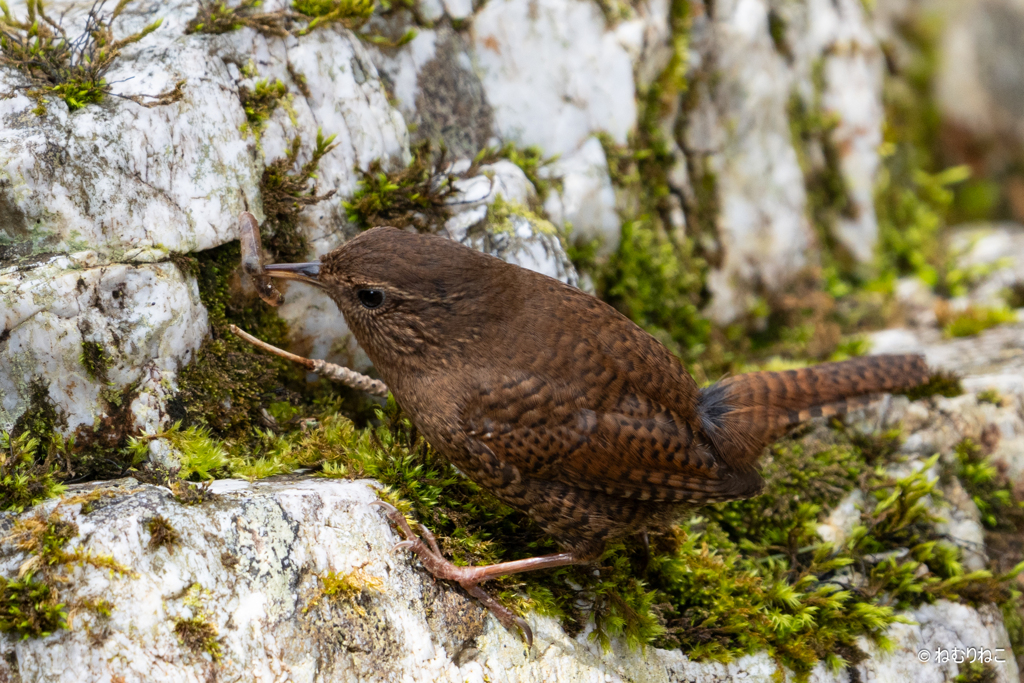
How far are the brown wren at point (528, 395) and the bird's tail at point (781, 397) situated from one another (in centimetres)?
3

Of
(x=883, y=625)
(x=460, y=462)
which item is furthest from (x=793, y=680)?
(x=460, y=462)

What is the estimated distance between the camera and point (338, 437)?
11.9ft

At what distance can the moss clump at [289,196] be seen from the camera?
3.76 metres

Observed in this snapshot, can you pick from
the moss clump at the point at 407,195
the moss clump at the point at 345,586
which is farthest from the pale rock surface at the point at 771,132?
the moss clump at the point at 345,586

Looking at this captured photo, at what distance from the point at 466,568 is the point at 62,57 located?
2795 millimetres

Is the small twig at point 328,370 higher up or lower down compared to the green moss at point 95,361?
higher up

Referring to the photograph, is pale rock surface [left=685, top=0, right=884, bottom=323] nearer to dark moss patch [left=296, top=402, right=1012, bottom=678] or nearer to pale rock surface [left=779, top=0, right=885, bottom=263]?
pale rock surface [left=779, top=0, right=885, bottom=263]

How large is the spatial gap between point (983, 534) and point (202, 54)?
4837 mm

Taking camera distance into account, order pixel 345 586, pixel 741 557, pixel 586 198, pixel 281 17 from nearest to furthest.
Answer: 1. pixel 345 586
2. pixel 281 17
3. pixel 741 557
4. pixel 586 198

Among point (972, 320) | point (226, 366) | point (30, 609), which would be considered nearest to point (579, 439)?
point (226, 366)

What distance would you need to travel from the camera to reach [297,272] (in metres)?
3.49

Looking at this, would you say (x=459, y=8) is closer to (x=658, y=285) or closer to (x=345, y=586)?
(x=658, y=285)

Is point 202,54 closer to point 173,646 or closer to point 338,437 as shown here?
point 338,437

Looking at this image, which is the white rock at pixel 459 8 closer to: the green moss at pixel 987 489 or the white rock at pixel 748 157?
the white rock at pixel 748 157
